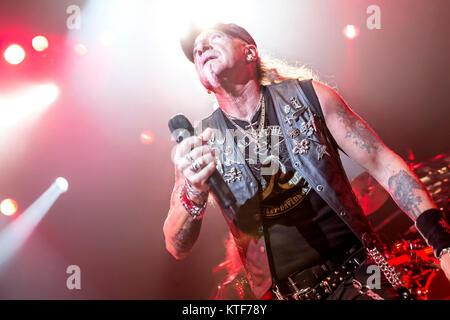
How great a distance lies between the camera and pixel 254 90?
219 cm

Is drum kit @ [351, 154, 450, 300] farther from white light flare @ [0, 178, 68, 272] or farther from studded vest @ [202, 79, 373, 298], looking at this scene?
white light flare @ [0, 178, 68, 272]

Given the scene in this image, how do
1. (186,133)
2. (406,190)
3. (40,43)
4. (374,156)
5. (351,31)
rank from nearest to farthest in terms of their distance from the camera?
1. (186,133)
2. (406,190)
3. (374,156)
4. (351,31)
5. (40,43)

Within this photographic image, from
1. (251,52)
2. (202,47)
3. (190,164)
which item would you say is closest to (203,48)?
(202,47)

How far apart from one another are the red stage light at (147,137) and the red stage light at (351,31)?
1526 millimetres

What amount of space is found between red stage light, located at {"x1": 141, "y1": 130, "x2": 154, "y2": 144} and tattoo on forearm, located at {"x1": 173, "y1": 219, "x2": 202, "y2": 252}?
0.84m

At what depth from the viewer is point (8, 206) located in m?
2.95

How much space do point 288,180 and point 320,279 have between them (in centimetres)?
52

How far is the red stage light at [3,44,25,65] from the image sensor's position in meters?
2.92

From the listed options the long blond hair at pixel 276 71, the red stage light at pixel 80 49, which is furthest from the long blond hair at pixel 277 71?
the red stage light at pixel 80 49

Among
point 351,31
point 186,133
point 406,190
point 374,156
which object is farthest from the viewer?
point 351,31

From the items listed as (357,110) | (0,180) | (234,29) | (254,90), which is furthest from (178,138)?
(0,180)

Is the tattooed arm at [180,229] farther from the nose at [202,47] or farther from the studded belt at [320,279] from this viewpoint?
the nose at [202,47]

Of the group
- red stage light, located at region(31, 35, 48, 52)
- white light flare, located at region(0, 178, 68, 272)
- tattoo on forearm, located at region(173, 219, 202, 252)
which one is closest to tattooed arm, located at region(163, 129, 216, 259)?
tattoo on forearm, located at region(173, 219, 202, 252)

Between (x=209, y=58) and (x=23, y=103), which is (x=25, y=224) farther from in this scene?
(x=209, y=58)
